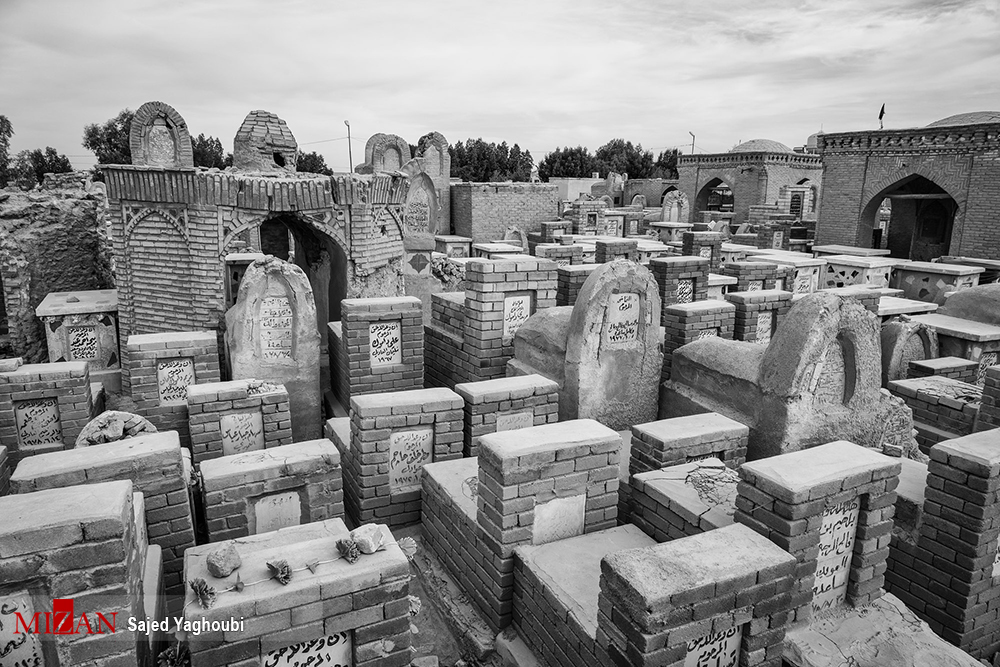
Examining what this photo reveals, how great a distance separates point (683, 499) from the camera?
3623mm

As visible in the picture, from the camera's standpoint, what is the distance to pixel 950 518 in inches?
144

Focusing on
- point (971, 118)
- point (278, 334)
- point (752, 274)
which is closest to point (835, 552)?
point (278, 334)

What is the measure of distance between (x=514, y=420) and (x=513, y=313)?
1967mm

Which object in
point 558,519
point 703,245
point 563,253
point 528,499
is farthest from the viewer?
point 703,245

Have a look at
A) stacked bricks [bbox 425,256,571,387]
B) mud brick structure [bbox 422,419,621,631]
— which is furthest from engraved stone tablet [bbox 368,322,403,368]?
mud brick structure [bbox 422,419,621,631]

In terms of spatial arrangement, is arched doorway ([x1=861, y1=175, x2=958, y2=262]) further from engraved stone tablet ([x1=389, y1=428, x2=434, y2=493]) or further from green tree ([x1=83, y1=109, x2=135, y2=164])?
green tree ([x1=83, y1=109, x2=135, y2=164])

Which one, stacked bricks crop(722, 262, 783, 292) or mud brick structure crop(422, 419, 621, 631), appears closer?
mud brick structure crop(422, 419, 621, 631)

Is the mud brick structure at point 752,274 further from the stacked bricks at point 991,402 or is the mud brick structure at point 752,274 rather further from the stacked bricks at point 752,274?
the stacked bricks at point 991,402

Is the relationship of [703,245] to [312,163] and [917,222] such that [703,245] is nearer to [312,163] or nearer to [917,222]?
[917,222]

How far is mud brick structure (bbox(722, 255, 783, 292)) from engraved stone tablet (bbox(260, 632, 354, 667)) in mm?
8898

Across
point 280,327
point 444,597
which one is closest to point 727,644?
point 444,597

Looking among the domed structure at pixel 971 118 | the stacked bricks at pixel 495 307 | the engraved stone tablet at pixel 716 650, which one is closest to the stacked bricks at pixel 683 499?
the engraved stone tablet at pixel 716 650

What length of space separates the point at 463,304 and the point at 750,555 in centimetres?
464

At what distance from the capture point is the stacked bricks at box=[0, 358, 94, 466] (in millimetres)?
5336
